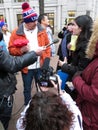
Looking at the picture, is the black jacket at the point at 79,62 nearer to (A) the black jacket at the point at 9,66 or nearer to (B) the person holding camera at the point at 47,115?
(A) the black jacket at the point at 9,66

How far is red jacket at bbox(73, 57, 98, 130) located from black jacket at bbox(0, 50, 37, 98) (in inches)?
20.7

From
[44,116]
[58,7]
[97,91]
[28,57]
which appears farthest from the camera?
[58,7]

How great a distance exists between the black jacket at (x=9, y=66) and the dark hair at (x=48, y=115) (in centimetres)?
69

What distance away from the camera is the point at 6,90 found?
7.54ft

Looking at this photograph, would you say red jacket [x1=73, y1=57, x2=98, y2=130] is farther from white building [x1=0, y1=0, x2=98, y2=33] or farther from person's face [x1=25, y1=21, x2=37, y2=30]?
white building [x1=0, y1=0, x2=98, y2=33]

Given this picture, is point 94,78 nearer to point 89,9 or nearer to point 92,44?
point 92,44

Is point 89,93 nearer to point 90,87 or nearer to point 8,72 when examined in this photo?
point 90,87

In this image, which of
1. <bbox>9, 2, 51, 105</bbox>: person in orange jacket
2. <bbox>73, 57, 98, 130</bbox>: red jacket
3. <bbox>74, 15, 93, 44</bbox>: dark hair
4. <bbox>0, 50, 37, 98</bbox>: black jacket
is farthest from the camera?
<bbox>9, 2, 51, 105</bbox>: person in orange jacket

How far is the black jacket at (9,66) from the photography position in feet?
6.78

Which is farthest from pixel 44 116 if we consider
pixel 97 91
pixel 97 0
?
pixel 97 0

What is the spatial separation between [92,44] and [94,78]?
33 cm

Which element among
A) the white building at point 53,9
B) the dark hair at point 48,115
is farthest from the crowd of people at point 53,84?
the white building at point 53,9

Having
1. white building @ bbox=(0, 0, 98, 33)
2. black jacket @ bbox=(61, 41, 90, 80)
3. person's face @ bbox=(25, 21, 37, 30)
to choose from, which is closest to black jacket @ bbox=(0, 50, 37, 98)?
black jacket @ bbox=(61, 41, 90, 80)

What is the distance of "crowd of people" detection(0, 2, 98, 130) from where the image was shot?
4.74 ft
